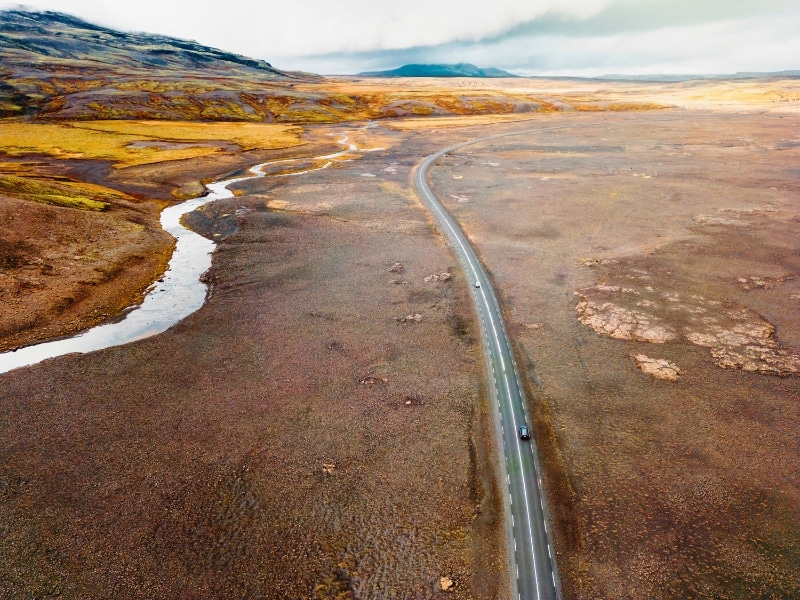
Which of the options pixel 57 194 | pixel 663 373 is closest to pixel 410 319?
pixel 663 373

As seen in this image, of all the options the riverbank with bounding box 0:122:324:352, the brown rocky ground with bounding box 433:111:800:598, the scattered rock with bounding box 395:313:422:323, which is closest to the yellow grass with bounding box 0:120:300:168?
the riverbank with bounding box 0:122:324:352

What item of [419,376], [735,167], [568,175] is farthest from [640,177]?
[419,376]

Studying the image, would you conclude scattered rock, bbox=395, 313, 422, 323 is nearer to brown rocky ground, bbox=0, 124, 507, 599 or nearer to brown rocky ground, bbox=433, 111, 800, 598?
brown rocky ground, bbox=0, 124, 507, 599

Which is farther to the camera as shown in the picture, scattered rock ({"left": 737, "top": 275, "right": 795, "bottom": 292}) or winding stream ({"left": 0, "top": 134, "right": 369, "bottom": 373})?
scattered rock ({"left": 737, "top": 275, "right": 795, "bottom": 292})

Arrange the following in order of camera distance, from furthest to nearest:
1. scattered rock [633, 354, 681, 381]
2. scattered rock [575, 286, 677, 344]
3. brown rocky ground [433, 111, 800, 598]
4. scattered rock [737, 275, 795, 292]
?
1. scattered rock [737, 275, 795, 292]
2. scattered rock [575, 286, 677, 344]
3. scattered rock [633, 354, 681, 381]
4. brown rocky ground [433, 111, 800, 598]

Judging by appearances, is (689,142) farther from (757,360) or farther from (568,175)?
(757,360)

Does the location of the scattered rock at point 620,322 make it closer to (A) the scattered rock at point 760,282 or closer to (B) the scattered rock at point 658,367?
(B) the scattered rock at point 658,367
